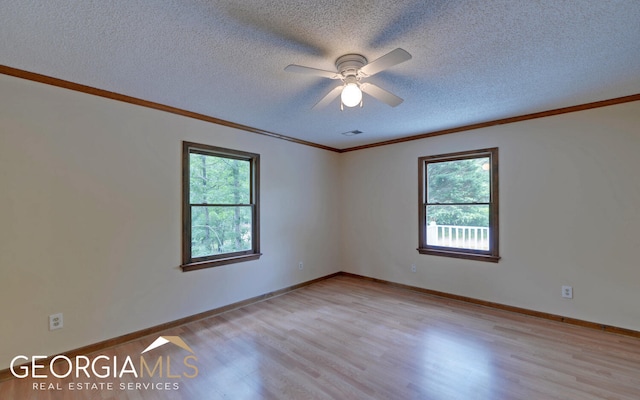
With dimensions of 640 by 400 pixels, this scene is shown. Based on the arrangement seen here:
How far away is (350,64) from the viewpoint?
2096 millimetres

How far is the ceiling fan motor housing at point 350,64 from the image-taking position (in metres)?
2.06

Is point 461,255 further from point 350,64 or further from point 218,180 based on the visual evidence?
point 218,180

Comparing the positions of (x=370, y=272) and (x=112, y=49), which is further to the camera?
(x=370, y=272)

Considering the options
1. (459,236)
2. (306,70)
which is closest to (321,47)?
(306,70)

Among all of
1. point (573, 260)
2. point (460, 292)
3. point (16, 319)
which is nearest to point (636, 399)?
point (573, 260)

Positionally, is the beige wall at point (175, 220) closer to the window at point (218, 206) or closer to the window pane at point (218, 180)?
the window at point (218, 206)

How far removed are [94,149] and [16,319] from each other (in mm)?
1522

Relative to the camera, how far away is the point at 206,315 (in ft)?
11.3

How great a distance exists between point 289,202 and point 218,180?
4.08 feet

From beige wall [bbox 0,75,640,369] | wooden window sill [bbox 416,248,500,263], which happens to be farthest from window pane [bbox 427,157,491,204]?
wooden window sill [bbox 416,248,500,263]

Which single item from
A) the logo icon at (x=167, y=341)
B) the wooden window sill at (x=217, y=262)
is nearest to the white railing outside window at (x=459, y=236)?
the wooden window sill at (x=217, y=262)

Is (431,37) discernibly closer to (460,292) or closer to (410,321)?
(410,321)

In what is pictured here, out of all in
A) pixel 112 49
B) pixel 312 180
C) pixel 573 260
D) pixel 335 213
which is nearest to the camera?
pixel 112 49

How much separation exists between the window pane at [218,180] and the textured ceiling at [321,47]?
30.1 inches
